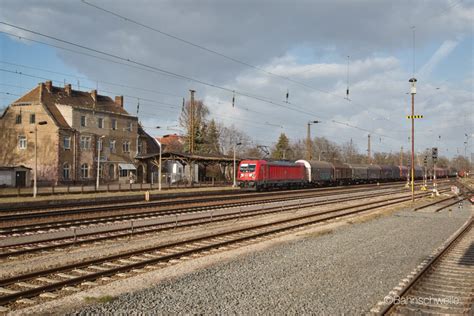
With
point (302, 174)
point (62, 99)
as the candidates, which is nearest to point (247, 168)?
point (302, 174)

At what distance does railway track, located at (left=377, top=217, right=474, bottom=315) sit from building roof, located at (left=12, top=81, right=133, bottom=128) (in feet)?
162

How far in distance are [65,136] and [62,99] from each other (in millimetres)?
6376

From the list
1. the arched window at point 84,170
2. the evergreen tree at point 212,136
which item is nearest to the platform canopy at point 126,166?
the arched window at point 84,170

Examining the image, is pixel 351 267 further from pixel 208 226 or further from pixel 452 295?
pixel 208 226

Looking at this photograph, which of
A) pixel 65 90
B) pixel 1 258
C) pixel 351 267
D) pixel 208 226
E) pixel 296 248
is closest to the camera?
pixel 351 267

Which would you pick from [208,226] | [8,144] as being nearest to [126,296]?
[208,226]

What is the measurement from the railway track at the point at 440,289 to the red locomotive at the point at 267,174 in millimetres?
29838

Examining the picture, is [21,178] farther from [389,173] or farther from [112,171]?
[389,173]

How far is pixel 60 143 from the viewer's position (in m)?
51.7

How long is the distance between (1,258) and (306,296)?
8.26m

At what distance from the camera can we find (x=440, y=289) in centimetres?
880

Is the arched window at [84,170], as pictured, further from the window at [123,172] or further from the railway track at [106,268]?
the railway track at [106,268]

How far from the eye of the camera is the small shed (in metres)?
43.8

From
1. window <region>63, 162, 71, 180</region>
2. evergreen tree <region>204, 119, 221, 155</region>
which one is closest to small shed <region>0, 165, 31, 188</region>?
window <region>63, 162, 71, 180</region>
